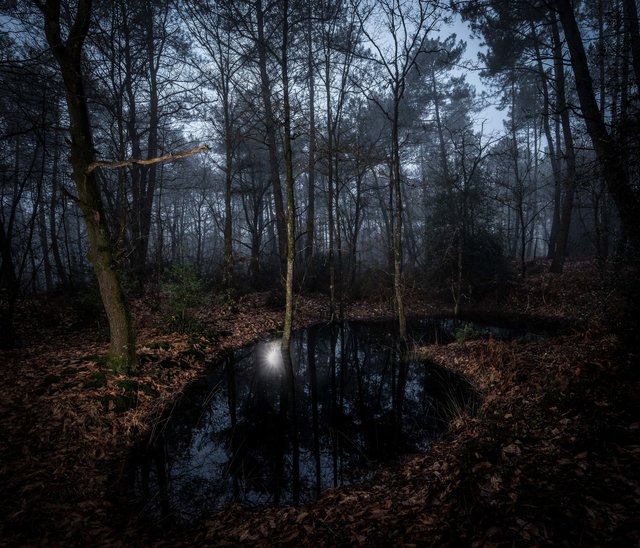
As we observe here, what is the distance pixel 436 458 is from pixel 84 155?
835 centimetres

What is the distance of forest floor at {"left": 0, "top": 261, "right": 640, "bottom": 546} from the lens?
10.2 feet

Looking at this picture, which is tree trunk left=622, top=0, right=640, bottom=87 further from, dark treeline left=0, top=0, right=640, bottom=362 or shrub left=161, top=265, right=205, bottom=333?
shrub left=161, top=265, right=205, bottom=333

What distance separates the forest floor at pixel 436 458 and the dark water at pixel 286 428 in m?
0.39

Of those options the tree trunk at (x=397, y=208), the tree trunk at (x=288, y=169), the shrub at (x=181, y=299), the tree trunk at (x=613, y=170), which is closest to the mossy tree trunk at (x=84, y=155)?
the shrub at (x=181, y=299)

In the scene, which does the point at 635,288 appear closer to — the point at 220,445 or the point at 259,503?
the point at 259,503

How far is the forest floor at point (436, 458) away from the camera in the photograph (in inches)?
122

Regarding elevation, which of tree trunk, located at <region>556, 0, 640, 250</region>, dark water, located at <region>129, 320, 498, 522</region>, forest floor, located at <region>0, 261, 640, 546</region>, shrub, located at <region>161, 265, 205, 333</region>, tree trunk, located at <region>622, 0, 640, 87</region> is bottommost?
dark water, located at <region>129, 320, 498, 522</region>

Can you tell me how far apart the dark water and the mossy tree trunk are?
Result: 9.31 ft

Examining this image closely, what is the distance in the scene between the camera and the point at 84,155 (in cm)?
604

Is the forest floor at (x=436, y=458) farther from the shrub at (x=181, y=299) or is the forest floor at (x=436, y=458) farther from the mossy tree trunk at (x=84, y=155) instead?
the shrub at (x=181, y=299)

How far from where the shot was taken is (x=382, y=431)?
614 centimetres

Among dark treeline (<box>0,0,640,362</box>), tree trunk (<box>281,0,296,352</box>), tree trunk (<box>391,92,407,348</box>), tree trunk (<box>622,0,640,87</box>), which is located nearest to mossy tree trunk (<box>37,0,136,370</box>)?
dark treeline (<box>0,0,640,362</box>)

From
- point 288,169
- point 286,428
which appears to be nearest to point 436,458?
point 286,428

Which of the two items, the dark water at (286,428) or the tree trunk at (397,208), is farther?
the tree trunk at (397,208)
